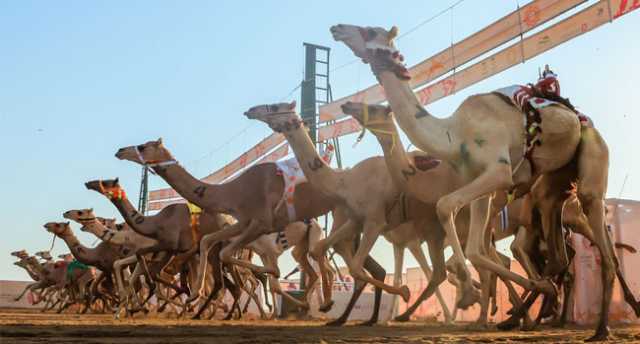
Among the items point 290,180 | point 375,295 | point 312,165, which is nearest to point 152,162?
→ point 290,180

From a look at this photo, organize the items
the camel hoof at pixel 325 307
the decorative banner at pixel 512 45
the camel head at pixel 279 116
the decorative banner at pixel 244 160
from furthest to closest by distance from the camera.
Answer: the decorative banner at pixel 244 160, the decorative banner at pixel 512 45, the camel head at pixel 279 116, the camel hoof at pixel 325 307

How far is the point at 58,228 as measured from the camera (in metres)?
20.0

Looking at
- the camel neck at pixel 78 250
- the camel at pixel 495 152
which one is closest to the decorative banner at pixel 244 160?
the camel neck at pixel 78 250

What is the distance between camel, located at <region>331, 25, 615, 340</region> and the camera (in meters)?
6.53

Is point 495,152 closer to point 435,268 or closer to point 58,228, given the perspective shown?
point 435,268

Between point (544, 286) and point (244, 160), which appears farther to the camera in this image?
point (244, 160)

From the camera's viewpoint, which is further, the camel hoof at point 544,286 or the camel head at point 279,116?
the camel head at point 279,116

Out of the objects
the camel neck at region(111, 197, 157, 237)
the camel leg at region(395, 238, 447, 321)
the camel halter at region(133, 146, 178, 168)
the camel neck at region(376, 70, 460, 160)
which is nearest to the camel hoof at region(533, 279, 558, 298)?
the camel neck at region(376, 70, 460, 160)

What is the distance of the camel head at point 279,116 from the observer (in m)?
10.1

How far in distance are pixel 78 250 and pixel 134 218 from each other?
19.5 ft

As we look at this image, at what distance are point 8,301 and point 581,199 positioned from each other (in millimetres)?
33922

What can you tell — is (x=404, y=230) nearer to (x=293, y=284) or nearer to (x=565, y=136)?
(x=565, y=136)

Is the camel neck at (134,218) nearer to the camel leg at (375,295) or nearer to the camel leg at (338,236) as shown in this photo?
the camel leg at (375,295)

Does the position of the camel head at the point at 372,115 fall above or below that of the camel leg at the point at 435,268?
above
